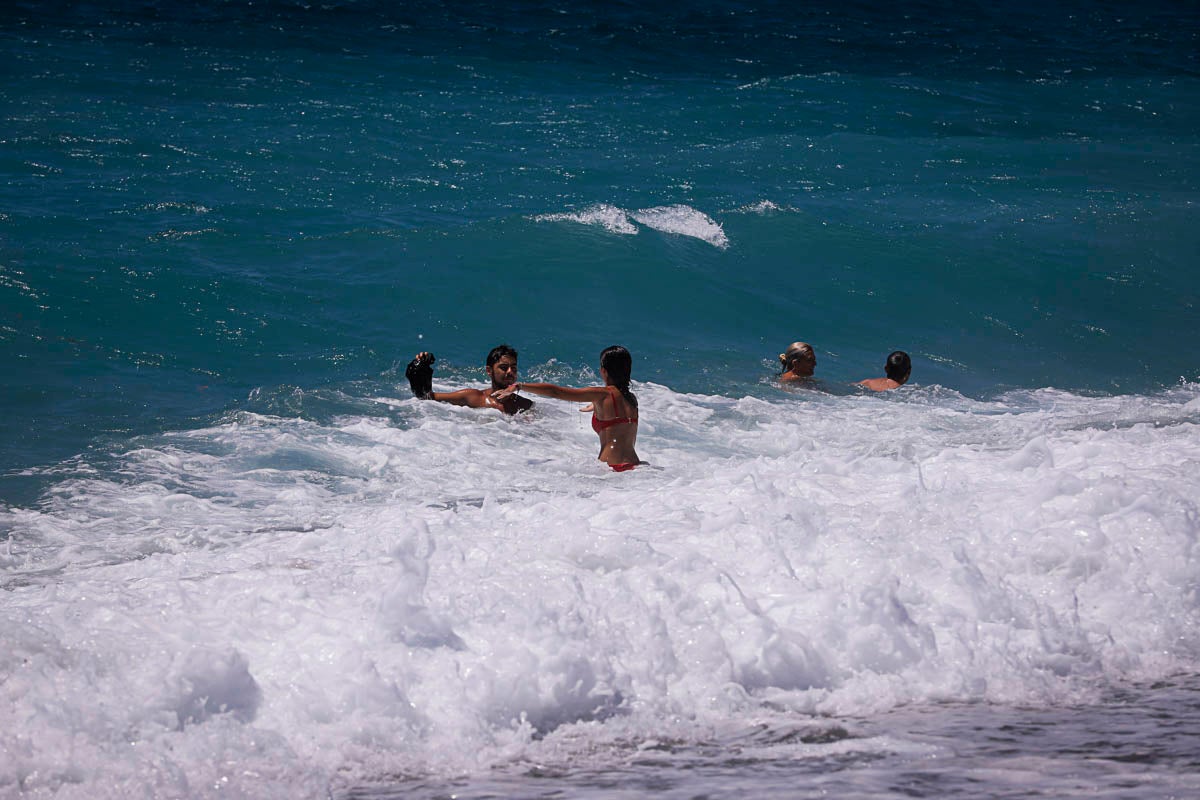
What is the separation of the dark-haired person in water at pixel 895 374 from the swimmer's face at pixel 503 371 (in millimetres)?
3590

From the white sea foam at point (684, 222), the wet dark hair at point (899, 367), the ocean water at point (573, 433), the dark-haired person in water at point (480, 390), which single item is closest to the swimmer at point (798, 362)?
the ocean water at point (573, 433)

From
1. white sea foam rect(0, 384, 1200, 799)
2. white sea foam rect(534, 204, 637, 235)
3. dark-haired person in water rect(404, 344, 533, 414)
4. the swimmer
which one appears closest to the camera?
white sea foam rect(0, 384, 1200, 799)

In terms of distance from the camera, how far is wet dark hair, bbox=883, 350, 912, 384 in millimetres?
10820

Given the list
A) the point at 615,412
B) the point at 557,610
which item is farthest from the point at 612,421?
the point at 557,610

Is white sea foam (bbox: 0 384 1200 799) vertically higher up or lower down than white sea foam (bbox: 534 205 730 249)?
lower down

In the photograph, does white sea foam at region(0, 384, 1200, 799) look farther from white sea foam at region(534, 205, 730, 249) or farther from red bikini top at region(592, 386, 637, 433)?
white sea foam at region(534, 205, 730, 249)

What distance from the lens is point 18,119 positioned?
1666 centimetres

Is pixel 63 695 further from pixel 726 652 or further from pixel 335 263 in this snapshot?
pixel 335 263

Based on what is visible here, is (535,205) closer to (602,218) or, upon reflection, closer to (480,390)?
(602,218)

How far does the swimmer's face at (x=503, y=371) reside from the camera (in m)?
9.03

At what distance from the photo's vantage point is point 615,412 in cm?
779

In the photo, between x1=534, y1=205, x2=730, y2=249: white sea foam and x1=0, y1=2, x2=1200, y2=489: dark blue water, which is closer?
x1=0, y1=2, x2=1200, y2=489: dark blue water

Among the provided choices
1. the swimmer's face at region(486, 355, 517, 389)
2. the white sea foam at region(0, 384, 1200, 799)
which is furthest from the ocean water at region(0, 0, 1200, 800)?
the swimmer's face at region(486, 355, 517, 389)

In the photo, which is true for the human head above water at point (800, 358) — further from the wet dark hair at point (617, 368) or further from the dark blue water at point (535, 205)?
the wet dark hair at point (617, 368)
